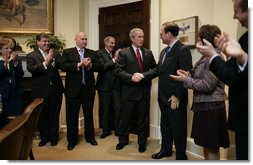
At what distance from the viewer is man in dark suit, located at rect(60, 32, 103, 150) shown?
2.89 meters

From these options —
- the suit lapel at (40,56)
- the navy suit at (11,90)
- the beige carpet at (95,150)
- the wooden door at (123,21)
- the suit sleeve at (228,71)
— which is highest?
the wooden door at (123,21)

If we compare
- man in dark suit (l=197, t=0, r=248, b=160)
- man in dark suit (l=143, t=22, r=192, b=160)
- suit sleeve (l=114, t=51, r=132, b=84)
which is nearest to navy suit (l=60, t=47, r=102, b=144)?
suit sleeve (l=114, t=51, r=132, b=84)

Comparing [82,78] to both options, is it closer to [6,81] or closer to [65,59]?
[65,59]

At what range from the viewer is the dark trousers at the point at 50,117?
3.03 meters

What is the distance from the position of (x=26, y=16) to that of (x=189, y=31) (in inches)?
79.6

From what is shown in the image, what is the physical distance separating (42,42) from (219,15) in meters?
1.76

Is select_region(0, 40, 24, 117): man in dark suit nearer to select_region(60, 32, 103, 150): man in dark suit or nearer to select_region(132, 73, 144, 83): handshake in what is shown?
select_region(60, 32, 103, 150): man in dark suit

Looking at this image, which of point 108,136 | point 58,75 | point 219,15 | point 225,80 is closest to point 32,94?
point 58,75

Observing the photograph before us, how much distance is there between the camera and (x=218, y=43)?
50.2 inches

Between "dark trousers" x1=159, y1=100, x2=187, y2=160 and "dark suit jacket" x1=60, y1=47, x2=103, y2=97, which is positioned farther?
"dark suit jacket" x1=60, y1=47, x2=103, y2=97

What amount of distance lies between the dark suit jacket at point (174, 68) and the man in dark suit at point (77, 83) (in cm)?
79

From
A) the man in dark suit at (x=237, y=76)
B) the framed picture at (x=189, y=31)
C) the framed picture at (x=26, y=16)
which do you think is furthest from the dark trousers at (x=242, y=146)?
the framed picture at (x=26, y=16)

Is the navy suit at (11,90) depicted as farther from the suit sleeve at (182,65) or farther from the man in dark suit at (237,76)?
the man in dark suit at (237,76)

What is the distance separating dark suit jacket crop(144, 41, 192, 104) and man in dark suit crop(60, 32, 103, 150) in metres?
0.79
